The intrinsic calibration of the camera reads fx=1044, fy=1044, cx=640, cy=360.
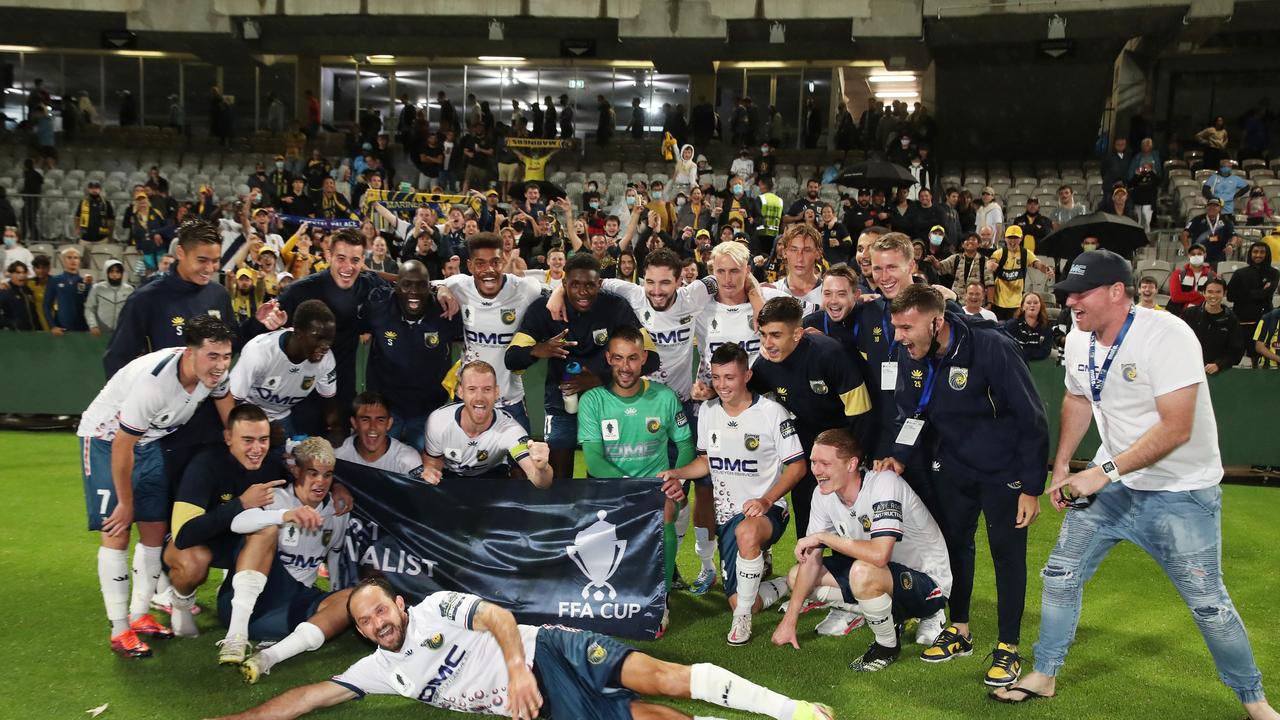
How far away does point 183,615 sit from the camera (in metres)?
6.36

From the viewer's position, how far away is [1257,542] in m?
8.92

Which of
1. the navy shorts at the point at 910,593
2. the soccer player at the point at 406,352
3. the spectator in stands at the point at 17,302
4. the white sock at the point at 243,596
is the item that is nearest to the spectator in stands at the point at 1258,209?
the navy shorts at the point at 910,593

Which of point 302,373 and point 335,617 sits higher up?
point 302,373

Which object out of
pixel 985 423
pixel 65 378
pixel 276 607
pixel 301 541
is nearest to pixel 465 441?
pixel 301 541

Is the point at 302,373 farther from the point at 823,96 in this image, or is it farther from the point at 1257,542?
the point at 823,96

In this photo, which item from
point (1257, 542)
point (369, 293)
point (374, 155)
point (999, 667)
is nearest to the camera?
point (999, 667)

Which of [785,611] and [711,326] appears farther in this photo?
[711,326]

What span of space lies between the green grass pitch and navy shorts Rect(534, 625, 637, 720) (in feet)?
2.48

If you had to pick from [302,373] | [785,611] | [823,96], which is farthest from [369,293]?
[823,96]

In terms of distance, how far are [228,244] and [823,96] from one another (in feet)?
59.1

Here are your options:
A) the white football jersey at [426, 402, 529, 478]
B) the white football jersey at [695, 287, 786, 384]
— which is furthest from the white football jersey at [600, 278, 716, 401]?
the white football jersey at [426, 402, 529, 478]

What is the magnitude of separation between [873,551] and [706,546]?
1721 millimetres

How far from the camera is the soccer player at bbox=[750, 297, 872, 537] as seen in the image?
21.7ft

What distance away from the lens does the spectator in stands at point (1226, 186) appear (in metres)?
19.0
